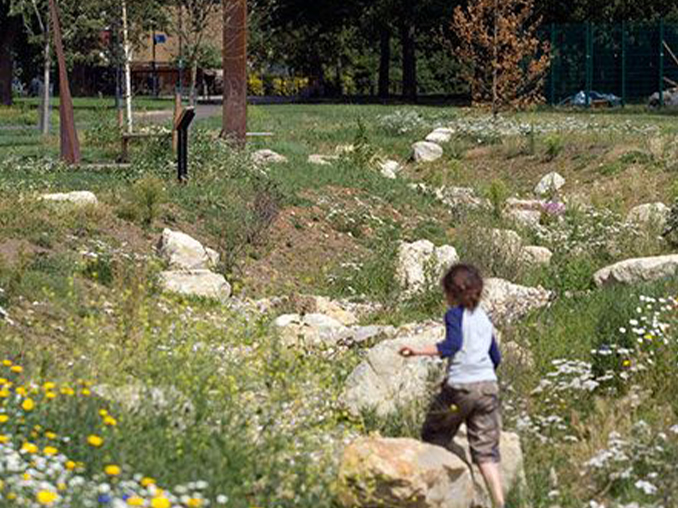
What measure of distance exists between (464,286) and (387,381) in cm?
184

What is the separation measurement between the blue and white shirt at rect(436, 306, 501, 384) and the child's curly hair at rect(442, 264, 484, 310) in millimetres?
77

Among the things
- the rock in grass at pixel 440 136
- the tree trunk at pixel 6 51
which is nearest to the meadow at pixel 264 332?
the rock in grass at pixel 440 136

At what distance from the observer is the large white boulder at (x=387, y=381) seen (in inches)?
369

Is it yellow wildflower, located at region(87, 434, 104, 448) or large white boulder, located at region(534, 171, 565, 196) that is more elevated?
yellow wildflower, located at region(87, 434, 104, 448)

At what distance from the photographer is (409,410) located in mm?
9117

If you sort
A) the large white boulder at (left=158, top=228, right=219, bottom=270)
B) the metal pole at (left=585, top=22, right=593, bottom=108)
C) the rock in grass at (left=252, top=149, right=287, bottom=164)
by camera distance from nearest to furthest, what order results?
the large white boulder at (left=158, top=228, right=219, bottom=270) < the rock in grass at (left=252, top=149, right=287, bottom=164) < the metal pole at (left=585, top=22, right=593, bottom=108)

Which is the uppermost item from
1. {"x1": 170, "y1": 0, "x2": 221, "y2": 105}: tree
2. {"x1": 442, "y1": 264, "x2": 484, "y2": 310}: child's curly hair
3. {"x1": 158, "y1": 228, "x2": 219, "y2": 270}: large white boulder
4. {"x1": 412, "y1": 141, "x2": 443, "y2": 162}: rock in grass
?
{"x1": 170, "y1": 0, "x2": 221, "y2": 105}: tree

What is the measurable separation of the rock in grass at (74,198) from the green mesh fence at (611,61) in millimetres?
27180

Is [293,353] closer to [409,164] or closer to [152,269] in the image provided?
[152,269]

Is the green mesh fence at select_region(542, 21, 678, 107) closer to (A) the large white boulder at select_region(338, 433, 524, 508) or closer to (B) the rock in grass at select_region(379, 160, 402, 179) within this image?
(B) the rock in grass at select_region(379, 160, 402, 179)

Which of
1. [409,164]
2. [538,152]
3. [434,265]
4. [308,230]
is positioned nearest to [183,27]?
[409,164]

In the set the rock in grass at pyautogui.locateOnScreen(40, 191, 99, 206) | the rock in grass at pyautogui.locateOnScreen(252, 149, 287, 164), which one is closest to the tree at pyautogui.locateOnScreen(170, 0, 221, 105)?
the rock in grass at pyautogui.locateOnScreen(252, 149, 287, 164)

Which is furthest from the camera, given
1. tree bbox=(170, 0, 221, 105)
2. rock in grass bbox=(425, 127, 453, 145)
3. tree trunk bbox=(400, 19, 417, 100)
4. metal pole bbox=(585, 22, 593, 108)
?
tree trunk bbox=(400, 19, 417, 100)

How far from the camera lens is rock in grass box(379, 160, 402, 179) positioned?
2314 centimetres
